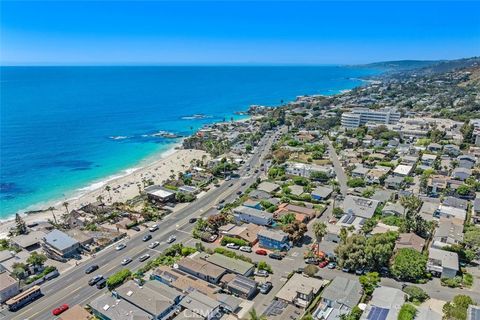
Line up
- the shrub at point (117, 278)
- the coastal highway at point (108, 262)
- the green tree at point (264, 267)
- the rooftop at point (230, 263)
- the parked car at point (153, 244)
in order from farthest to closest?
the parked car at point (153, 244)
the green tree at point (264, 267)
the rooftop at point (230, 263)
the shrub at point (117, 278)
the coastal highway at point (108, 262)

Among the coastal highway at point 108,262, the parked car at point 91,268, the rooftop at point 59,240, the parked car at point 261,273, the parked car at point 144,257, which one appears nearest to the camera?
the coastal highway at point 108,262

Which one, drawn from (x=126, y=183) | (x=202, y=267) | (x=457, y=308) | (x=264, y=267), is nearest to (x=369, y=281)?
(x=457, y=308)

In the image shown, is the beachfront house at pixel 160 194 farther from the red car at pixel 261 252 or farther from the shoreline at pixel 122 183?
the red car at pixel 261 252

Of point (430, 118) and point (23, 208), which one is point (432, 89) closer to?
point (430, 118)

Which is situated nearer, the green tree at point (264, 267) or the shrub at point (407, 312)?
the shrub at point (407, 312)

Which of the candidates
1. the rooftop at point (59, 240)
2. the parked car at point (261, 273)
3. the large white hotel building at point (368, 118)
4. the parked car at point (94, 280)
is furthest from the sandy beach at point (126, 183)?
the large white hotel building at point (368, 118)

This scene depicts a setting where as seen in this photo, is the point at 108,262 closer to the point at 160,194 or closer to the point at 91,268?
the point at 91,268

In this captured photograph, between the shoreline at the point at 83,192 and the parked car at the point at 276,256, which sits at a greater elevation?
the parked car at the point at 276,256
